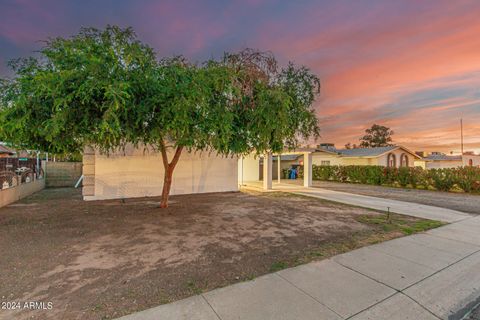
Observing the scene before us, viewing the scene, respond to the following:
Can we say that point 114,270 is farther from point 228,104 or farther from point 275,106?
point 275,106

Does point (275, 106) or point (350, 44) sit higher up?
point (350, 44)

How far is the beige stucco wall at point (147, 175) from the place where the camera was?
9.32 metres

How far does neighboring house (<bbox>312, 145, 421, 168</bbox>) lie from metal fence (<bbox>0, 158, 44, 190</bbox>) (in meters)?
19.6

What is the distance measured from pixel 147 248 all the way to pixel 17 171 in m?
9.31

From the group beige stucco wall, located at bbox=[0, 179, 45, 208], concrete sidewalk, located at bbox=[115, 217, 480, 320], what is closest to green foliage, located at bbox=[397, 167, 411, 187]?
concrete sidewalk, located at bbox=[115, 217, 480, 320]

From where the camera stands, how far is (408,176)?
14.0m

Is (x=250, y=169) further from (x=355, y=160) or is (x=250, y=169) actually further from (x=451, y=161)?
(x=451, y=161)

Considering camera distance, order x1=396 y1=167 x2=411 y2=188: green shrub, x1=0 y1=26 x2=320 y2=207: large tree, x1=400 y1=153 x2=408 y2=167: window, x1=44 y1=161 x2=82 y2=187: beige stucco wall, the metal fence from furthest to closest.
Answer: x1=400 y1=153 x2=408 y2=167: window
x1=396 y1=167 x2=411 y2=188: green shrub
x1=44 y1=161 x2=82 y2=187: beige stucco wall
the metal fence
x1=0 y1=26 x2=320 y2=207: large tree

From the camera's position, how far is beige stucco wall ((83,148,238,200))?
9320 millimetres

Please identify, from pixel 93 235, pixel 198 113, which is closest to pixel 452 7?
pixel 198 113

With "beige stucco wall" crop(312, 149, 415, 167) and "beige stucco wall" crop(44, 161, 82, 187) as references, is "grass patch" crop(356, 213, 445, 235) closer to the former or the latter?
"beige stucco wall" crop(312, 149, 415, 167)

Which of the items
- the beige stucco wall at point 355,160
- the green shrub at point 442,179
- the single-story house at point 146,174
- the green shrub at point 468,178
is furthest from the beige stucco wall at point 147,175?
the beige stucco wall at point 355,160

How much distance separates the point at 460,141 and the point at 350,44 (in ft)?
127

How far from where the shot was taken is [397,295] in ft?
8.75
